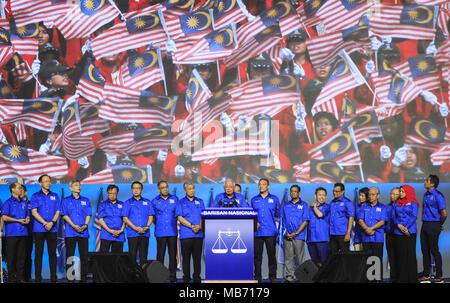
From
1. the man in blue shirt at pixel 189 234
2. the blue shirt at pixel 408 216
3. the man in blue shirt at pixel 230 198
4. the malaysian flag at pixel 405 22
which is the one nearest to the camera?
the man in blue shirt at pixel 230 198

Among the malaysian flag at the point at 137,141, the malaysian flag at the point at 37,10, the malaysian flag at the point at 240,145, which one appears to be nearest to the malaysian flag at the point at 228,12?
the malaysian flag at the point at 240,145

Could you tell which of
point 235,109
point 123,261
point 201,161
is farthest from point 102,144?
point 123,261

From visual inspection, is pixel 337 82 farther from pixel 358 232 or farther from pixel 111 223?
pixel 111 223

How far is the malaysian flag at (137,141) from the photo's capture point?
10227 mm

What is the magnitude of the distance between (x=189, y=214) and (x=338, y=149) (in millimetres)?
2979

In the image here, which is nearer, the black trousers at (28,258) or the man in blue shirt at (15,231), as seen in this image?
the man in blue shirt at (15,231)

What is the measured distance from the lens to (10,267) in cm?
866

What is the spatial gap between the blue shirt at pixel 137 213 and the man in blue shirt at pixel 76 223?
0.59m

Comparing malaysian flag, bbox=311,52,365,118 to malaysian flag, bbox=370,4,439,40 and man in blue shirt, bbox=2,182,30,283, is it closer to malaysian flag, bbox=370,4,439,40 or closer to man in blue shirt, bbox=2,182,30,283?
malaysian flag, bbox=370,4,439,40

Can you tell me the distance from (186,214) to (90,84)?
307 centimetres

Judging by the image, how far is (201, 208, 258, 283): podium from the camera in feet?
24.2

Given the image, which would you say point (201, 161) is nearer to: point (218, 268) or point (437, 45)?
point (218, 268)

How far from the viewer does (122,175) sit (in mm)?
10172

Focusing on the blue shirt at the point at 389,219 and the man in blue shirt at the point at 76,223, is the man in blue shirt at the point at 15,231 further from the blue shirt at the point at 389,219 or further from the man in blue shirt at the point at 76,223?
the blue shirt at the point at 389,219
